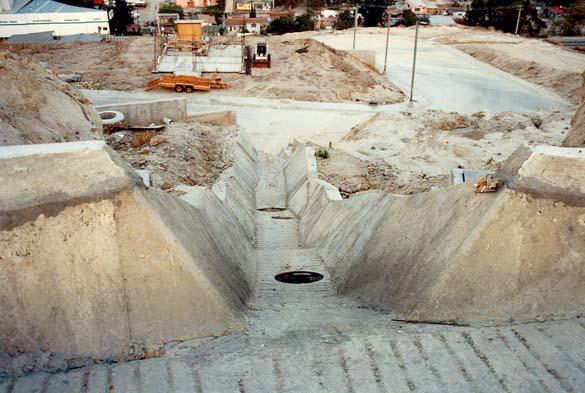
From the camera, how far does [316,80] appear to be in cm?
3209

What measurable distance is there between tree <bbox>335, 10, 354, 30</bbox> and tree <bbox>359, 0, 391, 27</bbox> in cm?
165

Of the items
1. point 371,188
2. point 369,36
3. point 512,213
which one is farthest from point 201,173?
point 369,36

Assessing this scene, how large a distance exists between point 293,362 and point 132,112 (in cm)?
1583

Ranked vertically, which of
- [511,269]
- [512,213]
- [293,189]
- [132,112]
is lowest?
[293,189]

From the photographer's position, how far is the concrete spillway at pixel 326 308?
16.3 feet

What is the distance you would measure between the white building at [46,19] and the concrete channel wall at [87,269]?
43406mm

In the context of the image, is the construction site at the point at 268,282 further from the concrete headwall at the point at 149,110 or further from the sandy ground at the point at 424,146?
the concrete headwall at the point at 149,110

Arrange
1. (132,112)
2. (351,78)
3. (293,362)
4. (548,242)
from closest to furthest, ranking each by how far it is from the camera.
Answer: (293,362), (548,242), (132,112), (351,78)

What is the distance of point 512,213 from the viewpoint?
6.02m

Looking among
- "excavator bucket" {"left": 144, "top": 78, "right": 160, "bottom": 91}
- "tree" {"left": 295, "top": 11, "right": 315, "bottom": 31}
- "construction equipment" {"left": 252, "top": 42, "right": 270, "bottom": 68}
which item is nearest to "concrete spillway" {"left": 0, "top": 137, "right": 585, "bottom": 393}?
"excavator bucket" {"left": 144, "top": 78, "right": 160, "bottom": 91}

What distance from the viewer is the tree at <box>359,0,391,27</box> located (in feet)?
193

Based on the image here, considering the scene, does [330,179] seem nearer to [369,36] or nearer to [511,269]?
[511,269]

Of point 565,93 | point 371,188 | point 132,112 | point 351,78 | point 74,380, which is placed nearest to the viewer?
point 74,380

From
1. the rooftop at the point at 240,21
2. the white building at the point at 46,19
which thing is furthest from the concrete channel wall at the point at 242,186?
the rooftop at the point at 240,21
